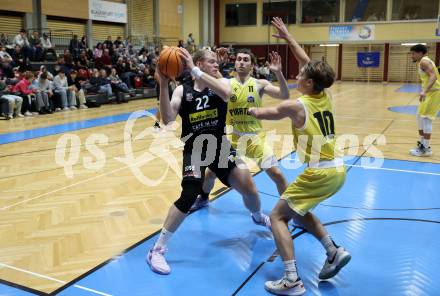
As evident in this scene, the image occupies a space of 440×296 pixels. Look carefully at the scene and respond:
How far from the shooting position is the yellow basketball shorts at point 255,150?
4.64 meters

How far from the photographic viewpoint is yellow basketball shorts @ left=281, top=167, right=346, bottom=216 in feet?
10.9

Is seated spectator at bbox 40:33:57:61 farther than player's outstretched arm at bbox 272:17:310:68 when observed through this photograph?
Yes

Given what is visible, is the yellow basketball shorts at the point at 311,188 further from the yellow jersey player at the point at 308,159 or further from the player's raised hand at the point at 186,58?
the player's raised hand at the point at 186,58

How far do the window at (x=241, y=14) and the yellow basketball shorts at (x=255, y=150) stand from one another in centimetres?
3059

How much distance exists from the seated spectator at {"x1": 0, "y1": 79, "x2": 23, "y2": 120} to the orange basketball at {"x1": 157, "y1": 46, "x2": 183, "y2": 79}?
1049 cm

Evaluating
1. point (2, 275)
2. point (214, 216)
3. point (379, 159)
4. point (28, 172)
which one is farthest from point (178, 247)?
point (379, 159)

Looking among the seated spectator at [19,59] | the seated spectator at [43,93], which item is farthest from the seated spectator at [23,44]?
the seated spectator at [43,93]

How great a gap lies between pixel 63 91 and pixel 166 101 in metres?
12.0

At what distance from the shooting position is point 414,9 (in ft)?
95.8

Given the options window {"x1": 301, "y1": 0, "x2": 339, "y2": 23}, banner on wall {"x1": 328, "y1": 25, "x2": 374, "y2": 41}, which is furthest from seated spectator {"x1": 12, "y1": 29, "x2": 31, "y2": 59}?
banner on wall {"x1": 328, "y1": 25, "x2": 374, "y2": 41}

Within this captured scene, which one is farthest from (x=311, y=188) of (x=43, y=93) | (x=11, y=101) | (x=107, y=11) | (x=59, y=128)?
(x=107, y=11)

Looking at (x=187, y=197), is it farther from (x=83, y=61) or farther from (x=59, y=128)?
(x=83, y=61)

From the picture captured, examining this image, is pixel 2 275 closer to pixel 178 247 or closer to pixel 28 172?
pixel 178 247

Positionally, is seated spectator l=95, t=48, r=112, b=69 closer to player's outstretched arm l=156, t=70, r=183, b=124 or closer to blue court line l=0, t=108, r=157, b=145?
blue court line l=0, t=108, r=157, b=145
